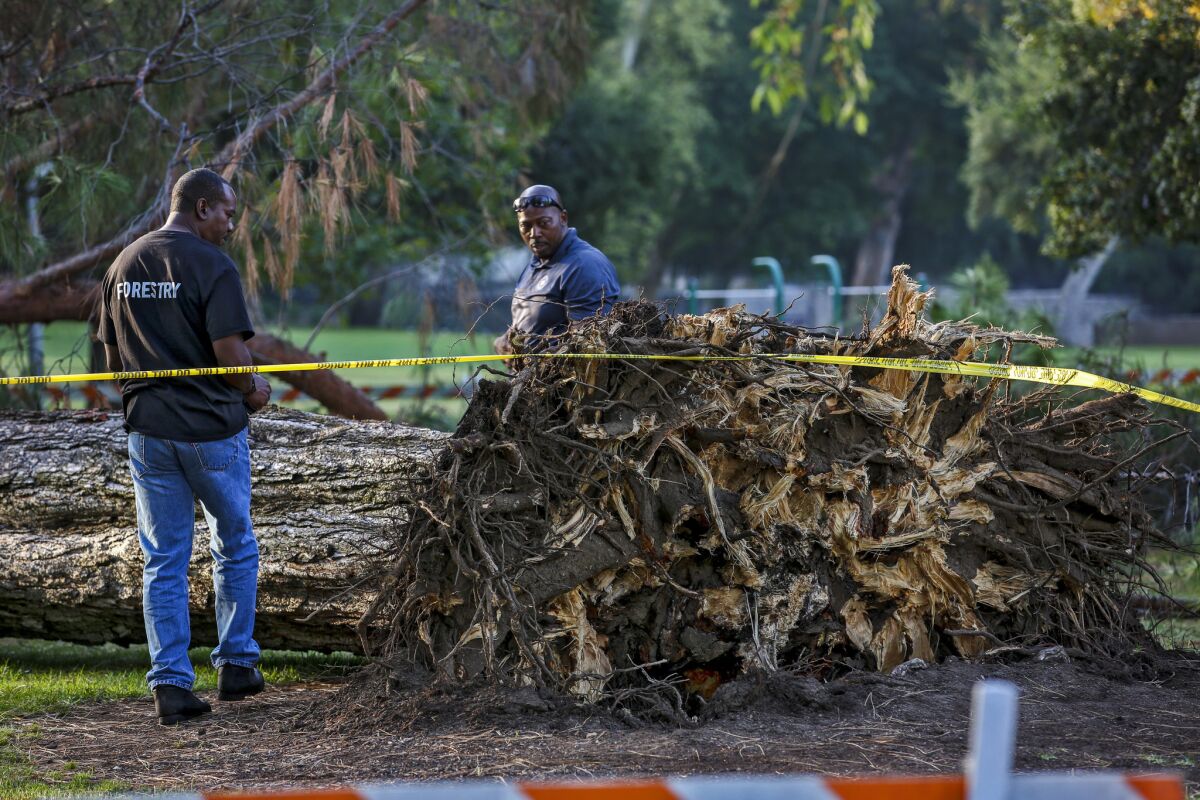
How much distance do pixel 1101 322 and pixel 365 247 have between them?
7663 mm

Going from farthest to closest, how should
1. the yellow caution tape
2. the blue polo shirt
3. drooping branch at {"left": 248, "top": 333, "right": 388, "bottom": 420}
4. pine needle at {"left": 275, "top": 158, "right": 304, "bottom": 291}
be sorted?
drooping branch at {"left": 248, "top": 333, "right": 388, "bottom": 420} < pine needle at {"left": 275, "top": 158, "right": 304, "bottom": 291} < the blue polo shirt < the yellow caution tape

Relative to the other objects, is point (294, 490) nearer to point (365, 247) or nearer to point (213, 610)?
point (213, 610)

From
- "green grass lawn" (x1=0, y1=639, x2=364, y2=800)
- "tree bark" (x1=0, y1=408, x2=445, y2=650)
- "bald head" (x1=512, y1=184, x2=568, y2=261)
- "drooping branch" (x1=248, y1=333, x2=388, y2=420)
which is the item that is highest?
"bald head" (x1=512, y1=184, x2=568, y2=261)

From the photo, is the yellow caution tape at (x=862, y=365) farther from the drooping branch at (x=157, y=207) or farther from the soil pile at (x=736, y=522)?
the drooping branch at (x=157, y=207)

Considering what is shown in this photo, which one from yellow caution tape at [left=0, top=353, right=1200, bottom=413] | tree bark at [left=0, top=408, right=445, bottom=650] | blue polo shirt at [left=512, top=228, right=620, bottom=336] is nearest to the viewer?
yellow caution tape at [left=0, top=353, right=1200, bottom=413]

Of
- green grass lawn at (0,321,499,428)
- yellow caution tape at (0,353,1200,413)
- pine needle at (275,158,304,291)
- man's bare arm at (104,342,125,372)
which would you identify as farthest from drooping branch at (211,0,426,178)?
yellow caution tape at (0,353,1200,413)

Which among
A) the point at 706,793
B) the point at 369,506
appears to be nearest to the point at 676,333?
the point at 369,506

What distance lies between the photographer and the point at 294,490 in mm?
5949

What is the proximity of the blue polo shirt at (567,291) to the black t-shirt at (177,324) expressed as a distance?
4.62 ft

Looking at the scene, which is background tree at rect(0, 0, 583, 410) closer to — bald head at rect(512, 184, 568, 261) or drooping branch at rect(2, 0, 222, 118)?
drooping branch at rect(2, 0, 222, 118)

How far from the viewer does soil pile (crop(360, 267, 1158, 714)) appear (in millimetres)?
4855

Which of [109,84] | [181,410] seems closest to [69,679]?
[181,410]

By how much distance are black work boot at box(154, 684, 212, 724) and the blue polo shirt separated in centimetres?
209

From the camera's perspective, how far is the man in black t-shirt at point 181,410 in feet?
16.4
